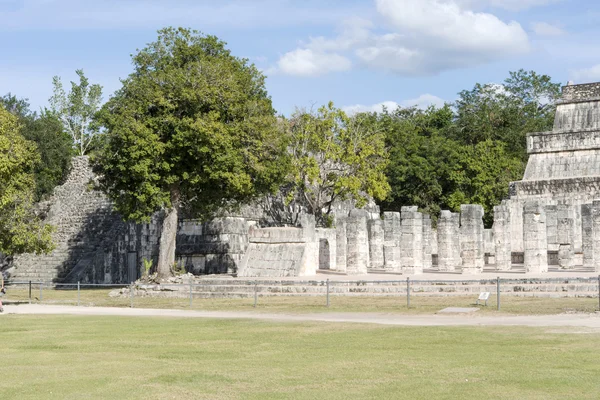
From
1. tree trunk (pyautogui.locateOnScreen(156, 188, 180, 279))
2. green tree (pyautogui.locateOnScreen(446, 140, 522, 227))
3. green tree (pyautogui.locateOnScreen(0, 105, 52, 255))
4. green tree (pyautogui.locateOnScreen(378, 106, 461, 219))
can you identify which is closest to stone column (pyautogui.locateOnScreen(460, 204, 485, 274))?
tree trunk (pyautogui.locateOnScreen(156, 188, 180, 279))

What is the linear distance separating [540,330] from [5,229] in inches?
640

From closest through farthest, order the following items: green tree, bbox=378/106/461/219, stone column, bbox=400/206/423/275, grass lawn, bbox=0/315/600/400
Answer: grass lawn, bbox=0/315/600/400 → stone column, bbox=400/206/423/275 → green tree, bbox=378/106/461/219

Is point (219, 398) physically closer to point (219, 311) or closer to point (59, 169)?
point (219, 311)

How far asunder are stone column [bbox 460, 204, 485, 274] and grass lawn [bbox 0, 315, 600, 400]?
44.0ft

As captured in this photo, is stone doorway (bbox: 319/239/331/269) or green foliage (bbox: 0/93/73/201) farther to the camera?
green foliage (bbox: 0/93/73/201)

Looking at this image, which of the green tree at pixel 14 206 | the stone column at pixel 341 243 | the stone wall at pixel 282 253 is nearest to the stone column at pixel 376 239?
the stone column at pixel 341 243

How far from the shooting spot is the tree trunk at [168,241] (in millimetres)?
30984

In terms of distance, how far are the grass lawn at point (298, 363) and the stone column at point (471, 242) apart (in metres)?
13.4

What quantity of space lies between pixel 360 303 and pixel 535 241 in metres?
8.46

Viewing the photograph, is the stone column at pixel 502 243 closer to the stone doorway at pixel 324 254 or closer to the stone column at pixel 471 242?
the stone column at pixel 471 242

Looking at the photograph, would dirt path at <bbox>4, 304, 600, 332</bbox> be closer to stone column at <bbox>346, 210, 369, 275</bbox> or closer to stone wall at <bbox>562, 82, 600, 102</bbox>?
stone column at <bbox>346, 210, 369, 275</bbox>

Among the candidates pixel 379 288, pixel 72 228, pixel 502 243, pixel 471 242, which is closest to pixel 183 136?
pixel 379 288

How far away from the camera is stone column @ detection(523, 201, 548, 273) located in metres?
29.2

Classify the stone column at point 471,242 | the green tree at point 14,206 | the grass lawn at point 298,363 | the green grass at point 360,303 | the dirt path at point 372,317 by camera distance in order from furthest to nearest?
the stone column at point 471,242 → the green tree at point 14,206 → the green grass at point 360,303 → the dirt path at point 372,317 → the grass lawn at point 298,363
